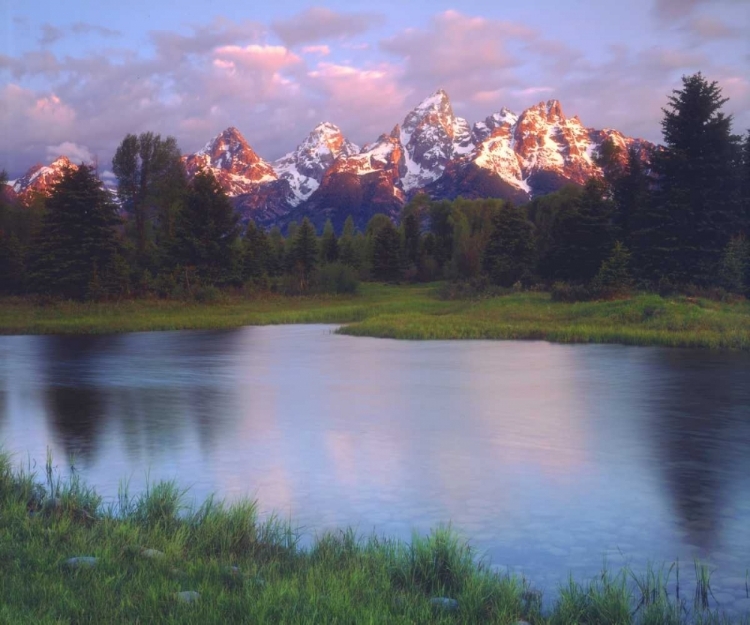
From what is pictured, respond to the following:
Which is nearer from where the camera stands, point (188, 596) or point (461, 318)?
point (188, 596)

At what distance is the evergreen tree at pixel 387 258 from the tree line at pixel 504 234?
15.6 meters

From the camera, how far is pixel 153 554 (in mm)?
6770

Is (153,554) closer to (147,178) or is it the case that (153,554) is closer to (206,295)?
(206,295)

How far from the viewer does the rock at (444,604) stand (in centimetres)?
597

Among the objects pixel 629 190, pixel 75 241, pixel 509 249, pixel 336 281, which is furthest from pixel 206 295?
pixel 629 190

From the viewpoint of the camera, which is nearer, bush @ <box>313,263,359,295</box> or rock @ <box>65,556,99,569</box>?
rock @ <box>65,556,99,569</box>

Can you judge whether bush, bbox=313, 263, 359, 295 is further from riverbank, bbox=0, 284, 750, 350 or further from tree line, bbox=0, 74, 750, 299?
riverbank, bbox=0, 284, 750, 350

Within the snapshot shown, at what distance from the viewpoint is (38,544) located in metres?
6.89

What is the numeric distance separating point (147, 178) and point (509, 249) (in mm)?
33092

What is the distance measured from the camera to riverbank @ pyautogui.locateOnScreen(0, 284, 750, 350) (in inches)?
1268

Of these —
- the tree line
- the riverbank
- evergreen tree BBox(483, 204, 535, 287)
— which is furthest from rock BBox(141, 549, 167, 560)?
evergreen tree BBox(483, 204, 535, 287)

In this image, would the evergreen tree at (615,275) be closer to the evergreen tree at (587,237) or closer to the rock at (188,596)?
the evergreen tree at (587,237)

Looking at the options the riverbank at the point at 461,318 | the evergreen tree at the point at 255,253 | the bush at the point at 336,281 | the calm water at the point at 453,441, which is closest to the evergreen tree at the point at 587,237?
the riverbank at the point at 461,318

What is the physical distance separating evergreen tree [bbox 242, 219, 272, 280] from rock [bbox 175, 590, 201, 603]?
6264 centimetres
